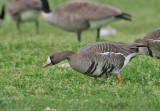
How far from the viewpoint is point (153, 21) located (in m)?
21.7

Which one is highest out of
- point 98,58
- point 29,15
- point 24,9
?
point 24,9

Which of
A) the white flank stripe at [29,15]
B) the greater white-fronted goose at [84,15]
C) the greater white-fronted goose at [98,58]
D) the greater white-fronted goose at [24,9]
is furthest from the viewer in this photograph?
the white flank stripe at [29,15]

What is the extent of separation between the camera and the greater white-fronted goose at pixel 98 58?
7129 mm

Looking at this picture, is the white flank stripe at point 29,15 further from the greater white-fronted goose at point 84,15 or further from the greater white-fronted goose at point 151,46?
the greater white-fronted goose at point 151,46

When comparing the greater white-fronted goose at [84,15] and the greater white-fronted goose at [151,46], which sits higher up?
the greater white-fronted goose at [84,15]

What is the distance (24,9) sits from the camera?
1831 cm

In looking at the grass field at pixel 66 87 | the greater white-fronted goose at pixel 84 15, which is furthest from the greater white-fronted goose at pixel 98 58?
the greater white-fronted goose at pixel 84 15

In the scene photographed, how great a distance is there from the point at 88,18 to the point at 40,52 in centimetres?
419

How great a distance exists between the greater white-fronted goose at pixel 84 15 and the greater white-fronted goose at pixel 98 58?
680 cm

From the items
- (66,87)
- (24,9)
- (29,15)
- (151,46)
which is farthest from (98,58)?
(29,15)

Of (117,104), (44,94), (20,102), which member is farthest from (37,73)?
(117,104)

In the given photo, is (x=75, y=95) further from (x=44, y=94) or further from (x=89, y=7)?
(x=89, y=7)

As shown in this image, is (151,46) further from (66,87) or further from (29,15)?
(29,15)

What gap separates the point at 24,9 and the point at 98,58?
11.9 m
